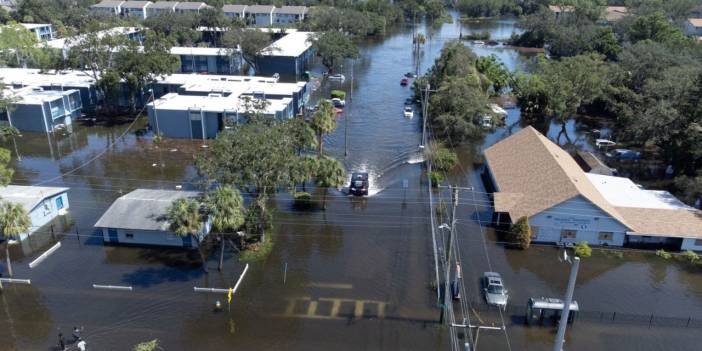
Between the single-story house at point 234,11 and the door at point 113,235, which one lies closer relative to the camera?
the door at point 113,235

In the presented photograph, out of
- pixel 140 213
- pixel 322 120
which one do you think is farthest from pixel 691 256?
pixel 140 213

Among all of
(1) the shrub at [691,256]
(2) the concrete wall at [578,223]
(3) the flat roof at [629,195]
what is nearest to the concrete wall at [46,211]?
(2) the concrete wall at [578,223]

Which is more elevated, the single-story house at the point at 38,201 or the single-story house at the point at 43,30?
the single-story house at the point at 43,30

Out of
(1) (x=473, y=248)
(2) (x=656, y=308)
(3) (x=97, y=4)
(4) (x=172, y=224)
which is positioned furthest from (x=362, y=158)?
(3) (x=97, y=4)

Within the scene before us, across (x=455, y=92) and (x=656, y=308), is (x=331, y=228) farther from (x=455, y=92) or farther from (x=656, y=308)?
(x=455, y=92)

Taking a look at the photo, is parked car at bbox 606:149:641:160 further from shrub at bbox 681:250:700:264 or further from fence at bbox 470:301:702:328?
fence at bbox 470:301:702:328

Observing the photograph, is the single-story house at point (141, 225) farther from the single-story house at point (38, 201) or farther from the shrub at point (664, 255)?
the shrub at point (664, 255)

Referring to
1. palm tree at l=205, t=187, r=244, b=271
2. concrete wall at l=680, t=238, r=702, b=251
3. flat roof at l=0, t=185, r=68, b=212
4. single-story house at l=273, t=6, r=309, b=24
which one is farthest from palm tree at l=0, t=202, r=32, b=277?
single-story house at l=273, t=6, r=309, b=24
